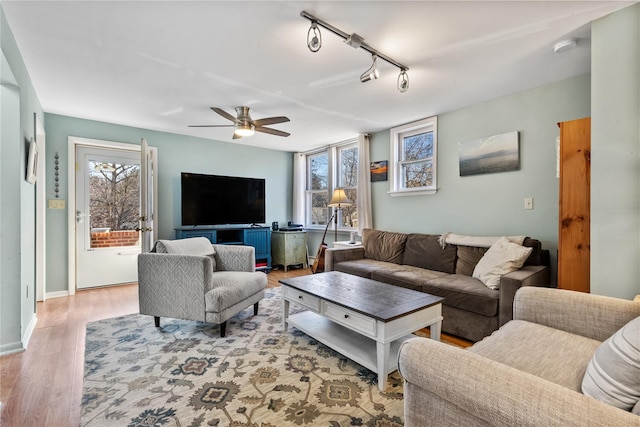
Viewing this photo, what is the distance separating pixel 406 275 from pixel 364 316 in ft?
4.29

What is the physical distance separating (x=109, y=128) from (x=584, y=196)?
531 centimetres

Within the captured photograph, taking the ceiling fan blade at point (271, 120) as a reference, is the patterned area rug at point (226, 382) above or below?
below

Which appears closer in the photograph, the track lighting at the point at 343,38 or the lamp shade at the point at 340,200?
the track lighting at the point at 343,38

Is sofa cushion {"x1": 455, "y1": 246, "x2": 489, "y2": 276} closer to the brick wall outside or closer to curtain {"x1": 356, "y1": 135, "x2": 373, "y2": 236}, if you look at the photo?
curtain {"x1": 356, "y1": 135, "x2": 373, "y2": 236}

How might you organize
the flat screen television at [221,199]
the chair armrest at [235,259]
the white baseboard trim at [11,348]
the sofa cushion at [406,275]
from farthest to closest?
the flat screen television at [221,199] → the chair armrest at [235,259] → the sofa cushion at [406,275] → the white baseboard trim at [11,348]

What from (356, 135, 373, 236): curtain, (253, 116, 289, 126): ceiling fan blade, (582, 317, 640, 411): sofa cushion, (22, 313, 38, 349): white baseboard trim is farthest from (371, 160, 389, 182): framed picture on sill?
(22, 313, 38, 349): white baseboard trim

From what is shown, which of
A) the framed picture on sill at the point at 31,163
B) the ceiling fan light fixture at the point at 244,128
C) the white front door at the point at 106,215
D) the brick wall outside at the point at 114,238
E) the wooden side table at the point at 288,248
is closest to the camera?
the framed picture on sill at the point at 31,163

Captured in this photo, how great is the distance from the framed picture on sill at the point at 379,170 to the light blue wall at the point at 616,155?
2578mm

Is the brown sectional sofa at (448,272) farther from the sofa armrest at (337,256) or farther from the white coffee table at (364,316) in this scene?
the white coffee table at (364,316)

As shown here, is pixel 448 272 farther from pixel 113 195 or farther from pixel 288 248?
pixel 113 195

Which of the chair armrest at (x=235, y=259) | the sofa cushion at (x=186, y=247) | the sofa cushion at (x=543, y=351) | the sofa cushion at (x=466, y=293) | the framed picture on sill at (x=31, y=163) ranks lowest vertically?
the sofa cushion at (x=466, y=293)

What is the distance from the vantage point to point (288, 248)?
207 inches

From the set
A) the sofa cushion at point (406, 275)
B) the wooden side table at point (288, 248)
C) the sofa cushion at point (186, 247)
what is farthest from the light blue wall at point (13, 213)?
the wooden side table at point (288, 248)

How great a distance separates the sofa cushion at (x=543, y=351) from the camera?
117cm
